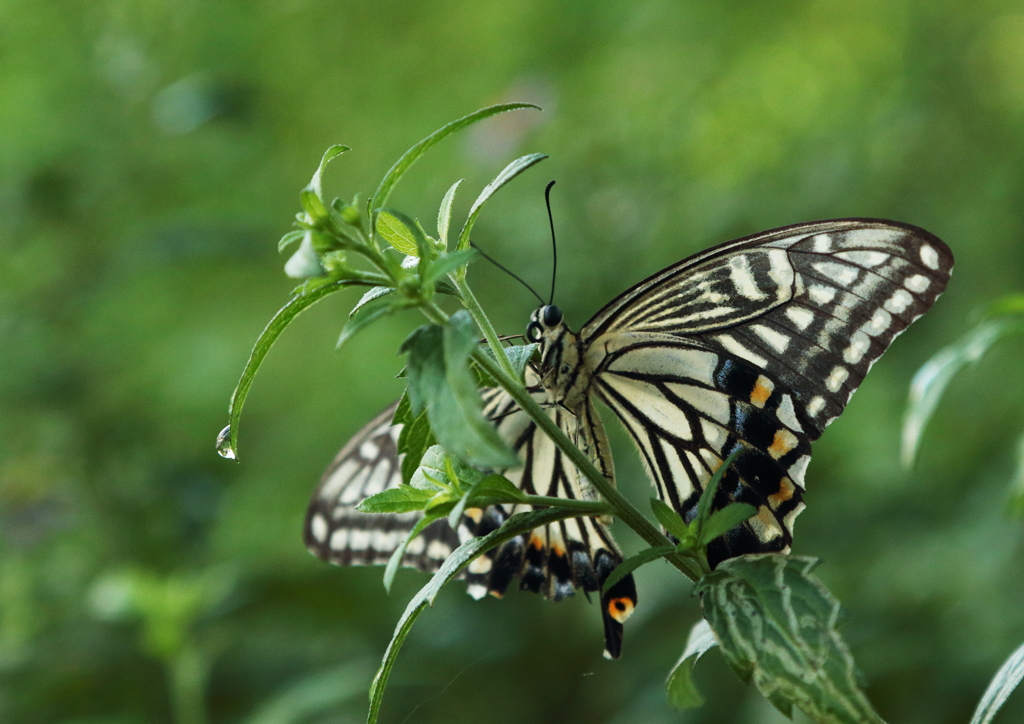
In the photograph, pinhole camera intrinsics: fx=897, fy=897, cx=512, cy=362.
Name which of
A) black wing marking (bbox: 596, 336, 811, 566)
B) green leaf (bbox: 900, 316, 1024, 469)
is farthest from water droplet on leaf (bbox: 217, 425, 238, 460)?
green leaf (bbox: 900, 316, 1024, 469)

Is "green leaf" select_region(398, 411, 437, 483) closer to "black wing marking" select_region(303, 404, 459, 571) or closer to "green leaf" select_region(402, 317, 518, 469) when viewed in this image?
"green leaf" select_region(402, 317, 518, 469)

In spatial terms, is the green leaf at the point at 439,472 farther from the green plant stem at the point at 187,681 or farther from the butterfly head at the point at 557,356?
the green plant stem at the point at 187,681

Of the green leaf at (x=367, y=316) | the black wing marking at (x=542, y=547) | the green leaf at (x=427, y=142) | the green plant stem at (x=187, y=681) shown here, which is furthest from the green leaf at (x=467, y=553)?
the green plant stem at (x=187, y=681)

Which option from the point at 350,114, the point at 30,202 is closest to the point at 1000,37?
the point at 350,114

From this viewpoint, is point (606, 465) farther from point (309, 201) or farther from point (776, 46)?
point (776, 46)

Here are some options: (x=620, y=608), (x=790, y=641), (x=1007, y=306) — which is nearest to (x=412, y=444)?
(x=790, y=641)

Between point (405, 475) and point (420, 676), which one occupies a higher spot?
point (420, 676)
